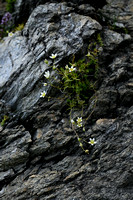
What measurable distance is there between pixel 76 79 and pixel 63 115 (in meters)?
0.84

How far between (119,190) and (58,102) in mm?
2124

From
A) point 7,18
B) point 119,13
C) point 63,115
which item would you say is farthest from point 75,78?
point 7,18

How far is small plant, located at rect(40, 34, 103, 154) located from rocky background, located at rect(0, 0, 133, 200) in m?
0.16

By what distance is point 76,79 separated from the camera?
4.28 m

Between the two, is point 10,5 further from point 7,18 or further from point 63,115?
point 63,115

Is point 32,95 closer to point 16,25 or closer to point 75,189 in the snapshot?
point 75,189

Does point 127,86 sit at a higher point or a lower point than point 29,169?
higher

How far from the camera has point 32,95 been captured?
459 centimetres

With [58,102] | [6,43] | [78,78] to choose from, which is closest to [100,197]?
[58,102]

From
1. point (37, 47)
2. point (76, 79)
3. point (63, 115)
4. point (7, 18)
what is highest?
point (7, 18)

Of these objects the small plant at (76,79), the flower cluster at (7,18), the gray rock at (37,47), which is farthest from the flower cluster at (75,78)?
the flower cluster at (7,18)

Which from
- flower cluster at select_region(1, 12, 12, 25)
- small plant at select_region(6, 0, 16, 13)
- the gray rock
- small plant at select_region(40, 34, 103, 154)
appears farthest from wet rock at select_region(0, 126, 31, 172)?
small plant at select_region(6, 0, 16, 13)

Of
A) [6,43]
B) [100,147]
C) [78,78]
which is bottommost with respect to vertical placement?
[100,147]

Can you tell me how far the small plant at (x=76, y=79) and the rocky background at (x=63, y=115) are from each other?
155mm
